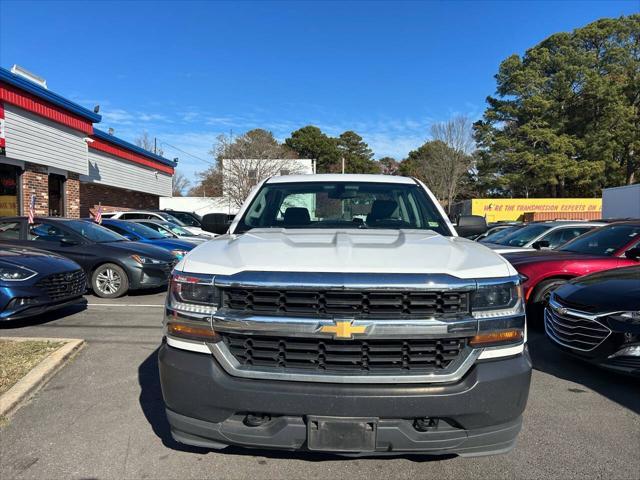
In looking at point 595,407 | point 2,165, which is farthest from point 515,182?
point 595,407

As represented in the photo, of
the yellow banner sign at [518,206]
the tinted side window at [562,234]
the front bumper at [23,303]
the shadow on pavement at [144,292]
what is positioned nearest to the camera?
the front bumper at [23,303]

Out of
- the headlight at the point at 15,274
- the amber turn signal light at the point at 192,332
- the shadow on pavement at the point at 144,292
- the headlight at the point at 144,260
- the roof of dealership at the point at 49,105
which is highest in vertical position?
the roof of dealership at the point at 49,105

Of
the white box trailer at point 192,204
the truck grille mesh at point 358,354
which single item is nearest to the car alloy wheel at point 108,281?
the truck grille mesh at point 358,354

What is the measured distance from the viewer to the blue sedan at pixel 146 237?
10766 mm

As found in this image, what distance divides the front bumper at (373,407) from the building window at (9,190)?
1492 cm

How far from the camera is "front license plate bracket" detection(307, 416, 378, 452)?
225cm

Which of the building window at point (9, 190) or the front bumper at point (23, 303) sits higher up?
the building window at point (9, 190)

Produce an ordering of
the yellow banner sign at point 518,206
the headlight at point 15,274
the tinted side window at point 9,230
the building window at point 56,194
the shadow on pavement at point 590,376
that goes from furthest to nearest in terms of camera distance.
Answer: the yellow banner sign at point 518,206
the building window at point 56,194
the tinted side window at point 9,230
the headlight at point 15,274
the shadow on pavement at point 590,376

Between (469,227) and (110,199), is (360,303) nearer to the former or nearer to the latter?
(469,227)

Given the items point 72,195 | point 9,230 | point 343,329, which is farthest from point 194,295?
point 72,195

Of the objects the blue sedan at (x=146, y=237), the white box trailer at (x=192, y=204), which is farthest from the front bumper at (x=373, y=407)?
the white box trailer at (x=192, y=204)

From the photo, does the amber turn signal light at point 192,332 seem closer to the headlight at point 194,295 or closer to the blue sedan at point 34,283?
the headlight at point 194,295

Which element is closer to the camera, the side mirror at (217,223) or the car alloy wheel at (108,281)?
the side mirror at (217,223)

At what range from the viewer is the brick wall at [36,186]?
1448 cm
